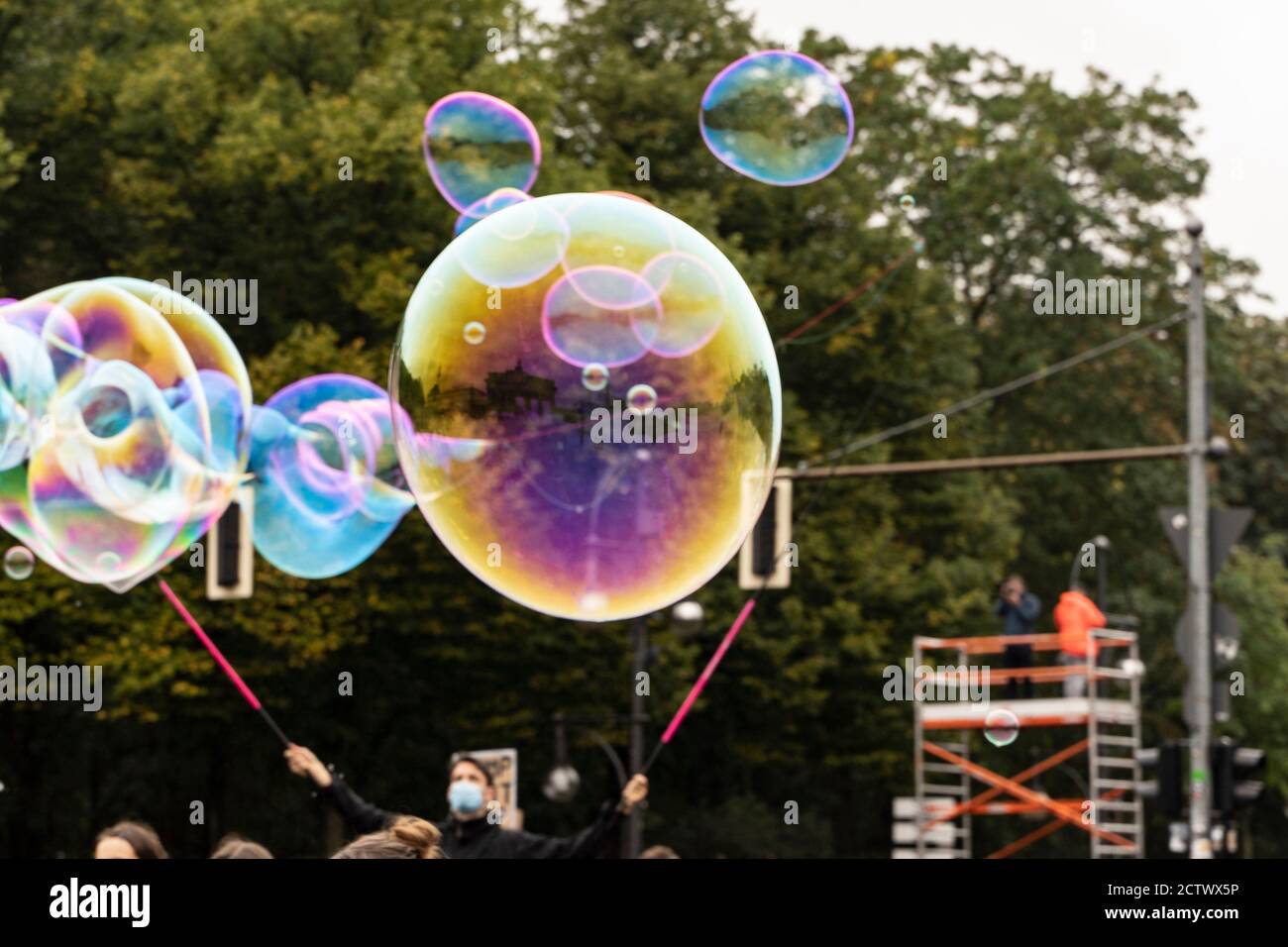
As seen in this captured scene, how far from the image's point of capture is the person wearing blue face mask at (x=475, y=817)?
8180 mm

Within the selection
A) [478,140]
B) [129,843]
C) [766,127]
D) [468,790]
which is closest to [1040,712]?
[766,127]

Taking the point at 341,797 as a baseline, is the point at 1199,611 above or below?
above

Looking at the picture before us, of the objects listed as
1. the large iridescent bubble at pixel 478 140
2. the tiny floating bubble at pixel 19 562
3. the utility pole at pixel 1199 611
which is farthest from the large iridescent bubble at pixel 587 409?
the utility pole at pixel 1199 611

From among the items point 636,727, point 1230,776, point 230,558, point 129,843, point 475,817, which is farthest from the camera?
point 636,727

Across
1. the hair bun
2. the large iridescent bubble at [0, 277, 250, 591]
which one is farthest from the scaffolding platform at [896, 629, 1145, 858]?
the hair bun

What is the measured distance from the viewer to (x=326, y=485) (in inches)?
536

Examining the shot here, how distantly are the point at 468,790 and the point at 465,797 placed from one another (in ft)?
0.09

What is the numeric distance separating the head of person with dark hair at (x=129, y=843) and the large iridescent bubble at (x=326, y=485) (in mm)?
6181

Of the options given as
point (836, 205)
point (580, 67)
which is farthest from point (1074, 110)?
point (580, 67)

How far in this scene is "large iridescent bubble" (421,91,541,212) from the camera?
43.5ft

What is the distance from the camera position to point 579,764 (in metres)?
33.7

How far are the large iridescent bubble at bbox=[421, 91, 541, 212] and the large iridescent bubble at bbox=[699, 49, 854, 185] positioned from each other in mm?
1143

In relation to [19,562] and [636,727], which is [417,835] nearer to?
[19,562]

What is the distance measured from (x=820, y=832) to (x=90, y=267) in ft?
52.1
